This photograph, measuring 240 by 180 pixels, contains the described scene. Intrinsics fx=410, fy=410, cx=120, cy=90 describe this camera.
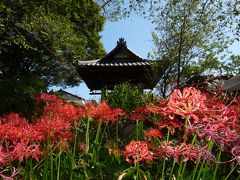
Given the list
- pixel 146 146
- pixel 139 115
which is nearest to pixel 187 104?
pixel 146 146

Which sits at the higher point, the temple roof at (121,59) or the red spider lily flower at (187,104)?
the temple roof at (121,59)

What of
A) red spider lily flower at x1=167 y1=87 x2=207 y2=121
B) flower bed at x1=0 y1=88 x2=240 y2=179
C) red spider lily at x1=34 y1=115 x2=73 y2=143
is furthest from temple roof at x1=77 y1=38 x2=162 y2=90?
red spider lily flower at x1=167 y1=87 x2=207 y2=121

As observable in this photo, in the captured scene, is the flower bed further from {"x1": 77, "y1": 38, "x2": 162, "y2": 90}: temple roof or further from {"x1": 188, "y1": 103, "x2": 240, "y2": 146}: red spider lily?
{"x1": 77, "y1": 38, "x2": 162, "y2": 90}: temple roof

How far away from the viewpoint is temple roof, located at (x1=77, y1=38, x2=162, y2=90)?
19344 mm

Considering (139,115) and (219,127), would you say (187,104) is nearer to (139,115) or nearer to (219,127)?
(219,127)

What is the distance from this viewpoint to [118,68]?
19.5 meters

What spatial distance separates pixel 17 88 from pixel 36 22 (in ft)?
55.0

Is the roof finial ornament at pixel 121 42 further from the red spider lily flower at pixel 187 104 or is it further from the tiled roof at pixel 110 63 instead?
the red spider lily flower at pixel 187 104

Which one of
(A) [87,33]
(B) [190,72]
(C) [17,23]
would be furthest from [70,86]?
(C) [17,23]

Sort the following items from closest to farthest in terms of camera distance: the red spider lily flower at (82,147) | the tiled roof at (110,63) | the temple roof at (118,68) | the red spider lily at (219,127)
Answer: the red spider lily at (219,127) → the red spider lily flower at (82,147) → the tiled roof at (110,63) → the temple roof at (118,68)

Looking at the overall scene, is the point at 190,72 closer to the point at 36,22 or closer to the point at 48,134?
the point at 36,22

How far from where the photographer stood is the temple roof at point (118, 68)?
19.3 meters

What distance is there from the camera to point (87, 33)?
3922cm

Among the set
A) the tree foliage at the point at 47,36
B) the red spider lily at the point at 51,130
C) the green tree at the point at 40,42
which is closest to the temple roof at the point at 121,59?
the green tree at the point at 40,42
